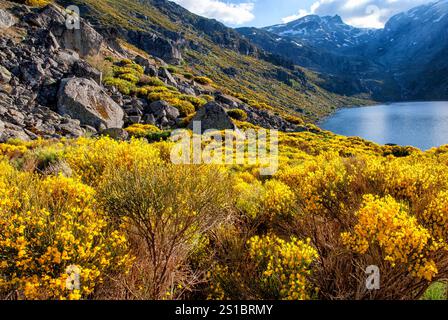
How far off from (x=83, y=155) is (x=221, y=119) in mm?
21151

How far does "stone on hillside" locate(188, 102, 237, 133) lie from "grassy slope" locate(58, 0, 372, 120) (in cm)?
7463

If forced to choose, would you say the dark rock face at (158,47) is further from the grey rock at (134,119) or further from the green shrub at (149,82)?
the grey rock at (134,119)

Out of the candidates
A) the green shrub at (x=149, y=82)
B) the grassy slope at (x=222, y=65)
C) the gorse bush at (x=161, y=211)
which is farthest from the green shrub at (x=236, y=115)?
the grassy slope at (x=222, y=65)

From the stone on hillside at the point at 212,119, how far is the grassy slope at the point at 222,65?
74.6 m

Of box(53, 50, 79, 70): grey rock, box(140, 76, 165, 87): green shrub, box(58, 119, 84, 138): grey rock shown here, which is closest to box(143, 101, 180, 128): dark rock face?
box(58, 119, 84, 138): grey rock

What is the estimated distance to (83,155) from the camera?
336 inches

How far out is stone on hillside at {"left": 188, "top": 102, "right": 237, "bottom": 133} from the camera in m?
28.6

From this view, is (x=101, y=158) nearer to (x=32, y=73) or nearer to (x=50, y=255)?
(x=50, y=255)

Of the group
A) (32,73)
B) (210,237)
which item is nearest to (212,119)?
(32,73)

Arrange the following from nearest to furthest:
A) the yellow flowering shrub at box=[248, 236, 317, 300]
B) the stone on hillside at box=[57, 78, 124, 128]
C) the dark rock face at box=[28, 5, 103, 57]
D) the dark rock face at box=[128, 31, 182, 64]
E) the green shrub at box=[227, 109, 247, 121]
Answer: the yellow flowering shrub at box=[248, 236, 317, 300] < the stone on hillside at box=[57, 78, 124, 128] < the dark rock face at box=[28, 5, 103, 57] < the green shrub at box=[227, 109, 247, 121] < the dark rock face at box=[128, 31, 182, 64]

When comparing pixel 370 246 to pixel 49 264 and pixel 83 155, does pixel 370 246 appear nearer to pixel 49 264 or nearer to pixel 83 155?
pixel 49 264

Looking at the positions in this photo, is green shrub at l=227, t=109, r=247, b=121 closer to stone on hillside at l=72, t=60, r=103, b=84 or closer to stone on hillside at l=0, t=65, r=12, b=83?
stone on hillside at l=72, t=60, r=103, b=84

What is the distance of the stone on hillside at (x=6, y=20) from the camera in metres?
28.7
